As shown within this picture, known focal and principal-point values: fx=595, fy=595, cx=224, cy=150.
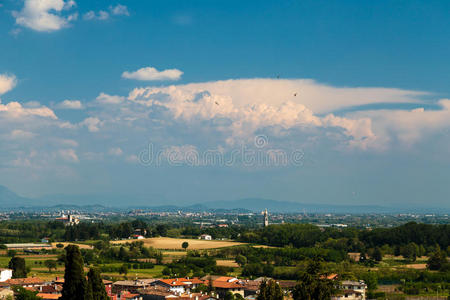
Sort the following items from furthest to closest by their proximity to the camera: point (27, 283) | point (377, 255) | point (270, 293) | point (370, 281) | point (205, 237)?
1. point (205, 237)
2. point (377, 255)
3. point (370, 281)
4. point (27, 283)
5. point (270, 293)

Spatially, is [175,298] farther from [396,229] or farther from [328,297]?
[396,229]

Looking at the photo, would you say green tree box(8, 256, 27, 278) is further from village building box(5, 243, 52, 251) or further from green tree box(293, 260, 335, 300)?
green tree box(293, 260, 335, 300)

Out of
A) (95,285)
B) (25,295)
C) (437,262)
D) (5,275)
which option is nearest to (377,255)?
(437,262)

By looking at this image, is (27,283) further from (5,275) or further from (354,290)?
(354,290)

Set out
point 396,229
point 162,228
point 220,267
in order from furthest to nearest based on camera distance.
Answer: point 162,228 → point 396,229 → point 220,267

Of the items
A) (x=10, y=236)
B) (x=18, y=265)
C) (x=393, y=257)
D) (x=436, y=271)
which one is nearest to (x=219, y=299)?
(x=18, y=265)

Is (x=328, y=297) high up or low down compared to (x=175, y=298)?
up
